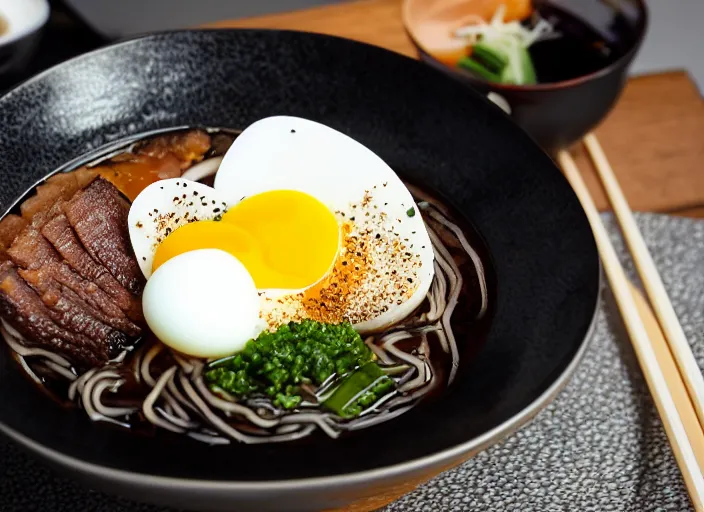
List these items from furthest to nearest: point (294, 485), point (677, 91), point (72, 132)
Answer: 1. point (677, 91)
2. point (72, 132)
3. point (294, 485)

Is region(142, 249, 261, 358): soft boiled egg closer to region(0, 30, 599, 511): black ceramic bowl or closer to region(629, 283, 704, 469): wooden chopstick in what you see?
region(0, 30, 599, 511): black ceramic bowl

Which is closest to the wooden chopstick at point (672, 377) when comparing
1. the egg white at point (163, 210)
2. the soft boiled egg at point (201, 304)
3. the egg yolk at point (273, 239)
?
the egg yolk at point (273, 239)

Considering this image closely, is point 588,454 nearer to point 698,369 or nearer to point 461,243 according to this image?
point 698,369

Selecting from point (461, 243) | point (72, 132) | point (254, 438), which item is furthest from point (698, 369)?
point (72, 132)

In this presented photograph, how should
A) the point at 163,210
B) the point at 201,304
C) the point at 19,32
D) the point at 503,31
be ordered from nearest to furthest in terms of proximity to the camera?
the point at 201,304 → the point at 163,210 → the point at 503,31 → the point at 19,32

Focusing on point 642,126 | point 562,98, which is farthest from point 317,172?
point 642,126

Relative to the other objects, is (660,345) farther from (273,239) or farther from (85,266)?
(85,266)
